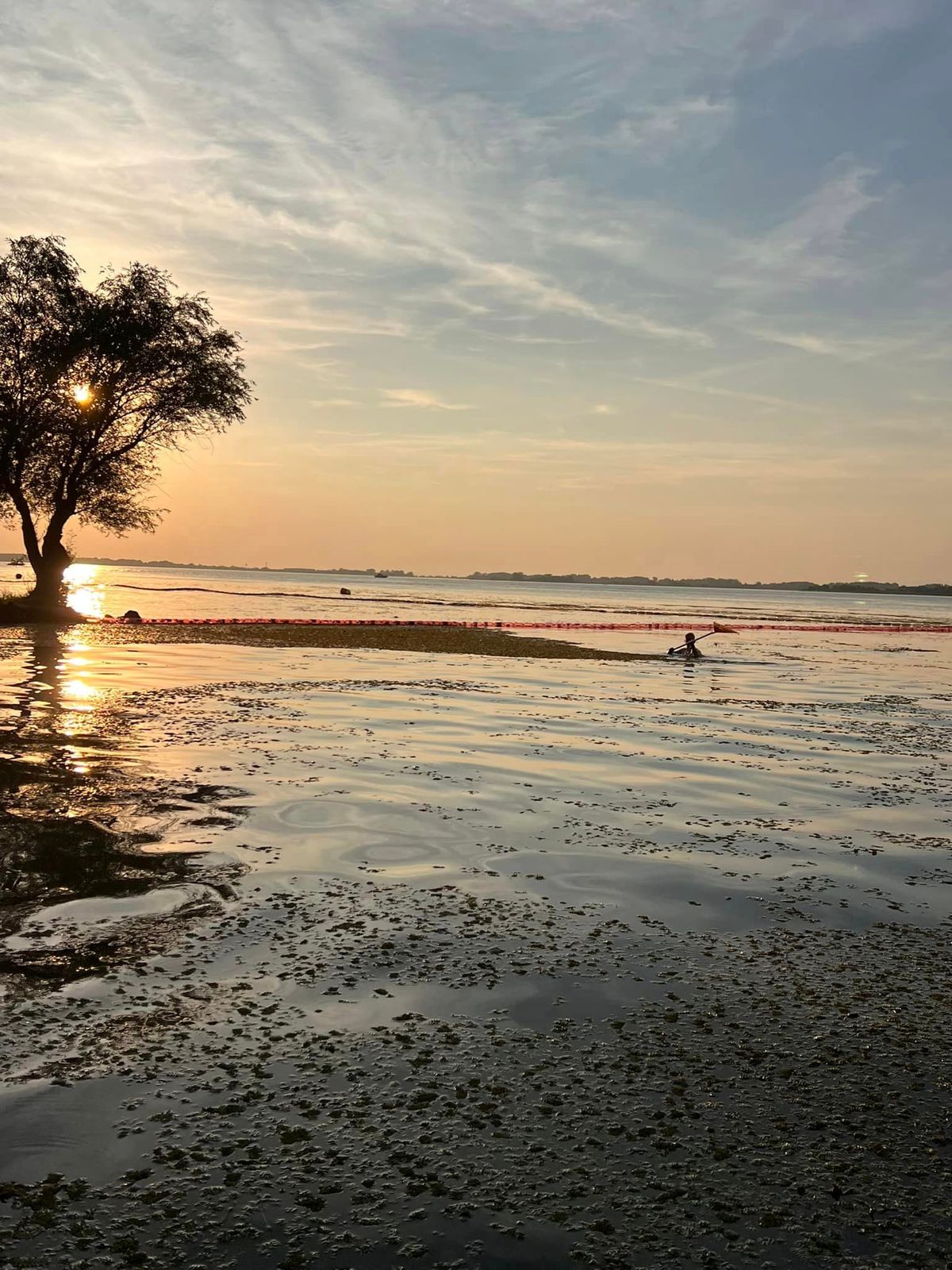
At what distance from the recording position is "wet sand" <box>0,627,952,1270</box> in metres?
3.76

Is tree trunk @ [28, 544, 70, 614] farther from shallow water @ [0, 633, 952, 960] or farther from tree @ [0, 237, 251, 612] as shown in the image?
shallow water @ [0, 633, 952, 960]

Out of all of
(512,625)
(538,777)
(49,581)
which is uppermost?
(49,581)

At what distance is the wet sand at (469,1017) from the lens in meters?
3.76

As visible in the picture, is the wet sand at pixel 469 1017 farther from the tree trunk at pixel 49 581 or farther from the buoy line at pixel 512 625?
the buoy line at pixel 512 625

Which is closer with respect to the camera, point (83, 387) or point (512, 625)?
point (83, 387)

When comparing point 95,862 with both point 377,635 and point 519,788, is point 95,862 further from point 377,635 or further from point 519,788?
point 377,635

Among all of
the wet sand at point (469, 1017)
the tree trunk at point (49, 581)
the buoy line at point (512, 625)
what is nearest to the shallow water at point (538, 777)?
the wet sand at point (469, 1017)

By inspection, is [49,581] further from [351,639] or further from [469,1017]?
[469,1017]

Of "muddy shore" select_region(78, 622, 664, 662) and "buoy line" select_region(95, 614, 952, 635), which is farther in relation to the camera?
"buoy line" select_region(95, 614, 952, 635)

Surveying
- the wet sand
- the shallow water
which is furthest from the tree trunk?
the wet sand

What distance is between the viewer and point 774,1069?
505 cm

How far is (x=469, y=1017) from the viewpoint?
18.3ft

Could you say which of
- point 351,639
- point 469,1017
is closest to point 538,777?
point 469,1017

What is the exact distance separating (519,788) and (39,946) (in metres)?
6.74
